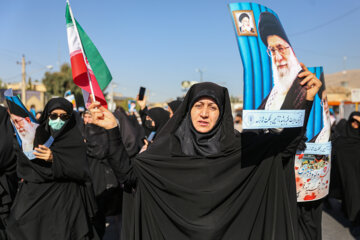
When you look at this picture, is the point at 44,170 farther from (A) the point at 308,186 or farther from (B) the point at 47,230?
(A) the point at 308,186

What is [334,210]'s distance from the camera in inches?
236

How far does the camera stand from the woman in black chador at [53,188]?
3.12 meters

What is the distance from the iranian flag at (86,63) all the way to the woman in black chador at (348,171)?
13.1 ft

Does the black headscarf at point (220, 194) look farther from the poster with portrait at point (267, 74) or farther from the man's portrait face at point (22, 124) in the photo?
the man's portrait face at point (22, 124)

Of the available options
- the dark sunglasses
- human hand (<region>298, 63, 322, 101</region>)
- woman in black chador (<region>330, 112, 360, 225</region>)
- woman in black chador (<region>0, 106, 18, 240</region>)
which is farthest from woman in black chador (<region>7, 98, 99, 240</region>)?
woman in black chador (<region>330, 112, 360, 225</region>)

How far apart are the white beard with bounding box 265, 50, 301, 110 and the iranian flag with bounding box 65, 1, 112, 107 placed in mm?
1156

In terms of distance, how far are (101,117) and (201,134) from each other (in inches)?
25.5

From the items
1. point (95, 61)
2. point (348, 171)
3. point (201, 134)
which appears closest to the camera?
point (201, 134)

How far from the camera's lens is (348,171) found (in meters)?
5.05

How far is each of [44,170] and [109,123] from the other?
1218 mm

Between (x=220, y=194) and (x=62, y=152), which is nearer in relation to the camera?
(x=220, y=194)

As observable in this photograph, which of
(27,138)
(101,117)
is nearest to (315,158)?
(101,117)

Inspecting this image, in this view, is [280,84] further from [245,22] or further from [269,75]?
[245,22]

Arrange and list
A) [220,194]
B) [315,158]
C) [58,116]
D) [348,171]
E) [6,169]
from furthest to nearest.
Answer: [348,171] < [6,169] < [58,116] < [315,158] < [220,194]
